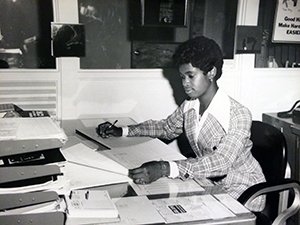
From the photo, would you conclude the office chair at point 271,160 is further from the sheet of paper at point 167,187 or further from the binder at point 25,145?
the binder at point 25,145

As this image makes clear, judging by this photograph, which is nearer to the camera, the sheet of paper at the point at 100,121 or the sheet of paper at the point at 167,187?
the sheet of paper at the point at 167,187

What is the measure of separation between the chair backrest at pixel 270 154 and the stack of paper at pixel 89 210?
86 centimetres

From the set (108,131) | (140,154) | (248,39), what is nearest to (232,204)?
(140,154)

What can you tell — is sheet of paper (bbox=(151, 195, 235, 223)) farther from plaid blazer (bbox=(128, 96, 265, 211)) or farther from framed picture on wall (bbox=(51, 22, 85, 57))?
framed picture on wall (bbox=(51, 22, 85, 57))

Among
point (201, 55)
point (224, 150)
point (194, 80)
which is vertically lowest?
point (224, 150)

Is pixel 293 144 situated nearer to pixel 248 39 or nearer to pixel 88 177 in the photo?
pixel 248 39

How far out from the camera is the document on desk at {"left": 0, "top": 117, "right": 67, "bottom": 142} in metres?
1.12

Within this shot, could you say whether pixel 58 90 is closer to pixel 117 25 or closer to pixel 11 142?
pixel 117 25

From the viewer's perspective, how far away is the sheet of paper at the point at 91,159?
4.68 feet

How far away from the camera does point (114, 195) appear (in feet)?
4.06

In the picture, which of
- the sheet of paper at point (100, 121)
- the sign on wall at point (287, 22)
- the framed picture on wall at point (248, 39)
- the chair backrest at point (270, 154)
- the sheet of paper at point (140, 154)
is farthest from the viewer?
the sign on wall at point (287, 22)

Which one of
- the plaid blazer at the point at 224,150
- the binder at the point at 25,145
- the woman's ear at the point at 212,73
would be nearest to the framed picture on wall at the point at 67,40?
the plaid blazer at the point at 224,150

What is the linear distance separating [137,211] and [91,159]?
0.44 m

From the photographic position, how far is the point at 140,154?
1647 mm
